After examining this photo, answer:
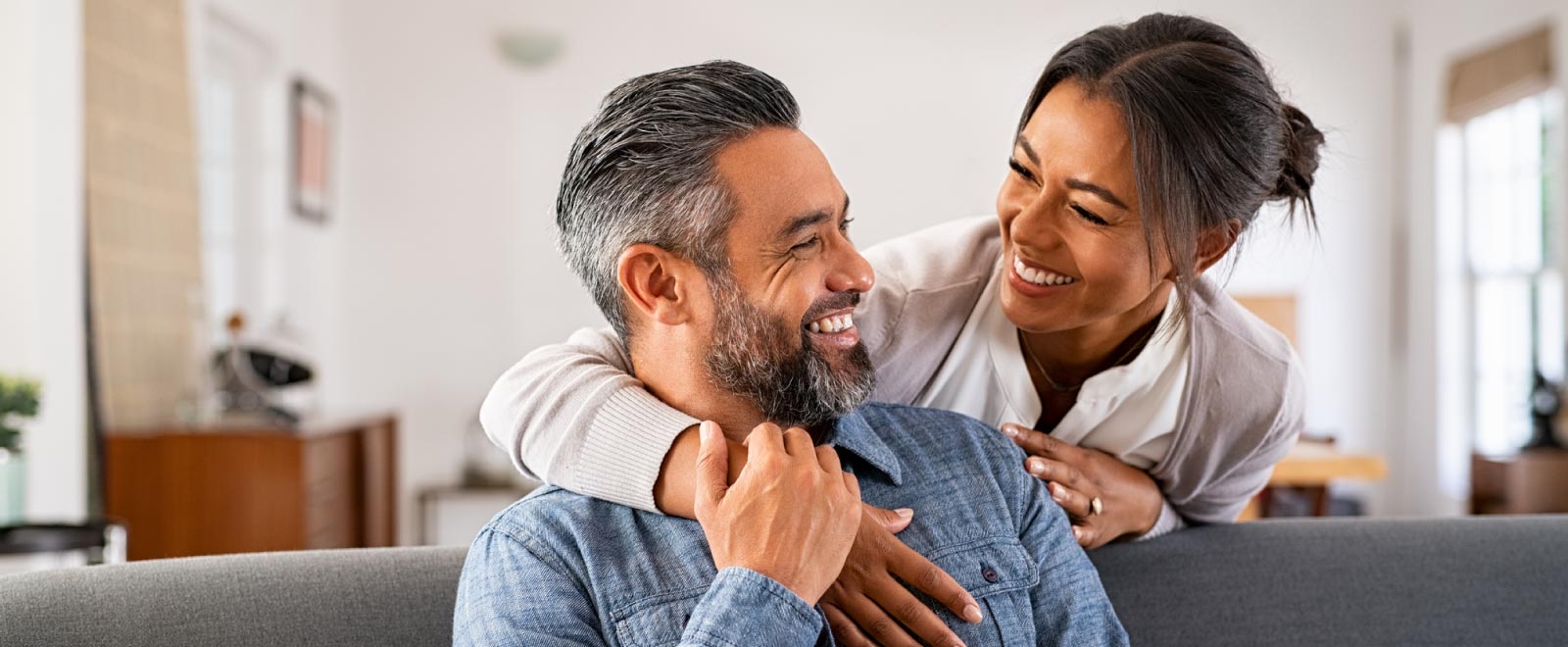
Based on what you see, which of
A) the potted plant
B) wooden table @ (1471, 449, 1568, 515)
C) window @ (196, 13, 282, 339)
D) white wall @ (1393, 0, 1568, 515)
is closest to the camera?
the potted plant

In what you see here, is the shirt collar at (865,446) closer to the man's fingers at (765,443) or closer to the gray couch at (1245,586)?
the man's fingers at (765,443)

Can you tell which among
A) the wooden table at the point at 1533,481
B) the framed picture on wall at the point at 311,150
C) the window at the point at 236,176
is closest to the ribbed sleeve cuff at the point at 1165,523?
the window at the point at 236,176

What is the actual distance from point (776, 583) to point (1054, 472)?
0.50 metres

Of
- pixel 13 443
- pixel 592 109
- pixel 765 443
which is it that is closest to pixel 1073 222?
pixel 765 443

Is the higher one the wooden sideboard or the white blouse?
the white blouse

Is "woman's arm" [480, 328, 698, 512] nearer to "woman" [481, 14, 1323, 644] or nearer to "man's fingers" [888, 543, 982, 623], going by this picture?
"woman" [481, 14, 1323, 644]

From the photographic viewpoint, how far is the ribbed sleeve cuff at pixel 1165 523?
5.66 ft

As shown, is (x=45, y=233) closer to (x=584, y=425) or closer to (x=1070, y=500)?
(x=584, y=425)

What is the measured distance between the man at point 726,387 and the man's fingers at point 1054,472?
0.03m

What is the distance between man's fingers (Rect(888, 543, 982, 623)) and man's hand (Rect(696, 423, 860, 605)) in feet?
0.35

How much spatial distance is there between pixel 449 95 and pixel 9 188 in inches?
123

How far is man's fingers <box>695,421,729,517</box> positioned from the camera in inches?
48.0

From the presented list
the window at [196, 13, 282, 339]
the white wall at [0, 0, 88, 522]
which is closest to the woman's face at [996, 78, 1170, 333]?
the white wall at [0, 0, 88, 522]

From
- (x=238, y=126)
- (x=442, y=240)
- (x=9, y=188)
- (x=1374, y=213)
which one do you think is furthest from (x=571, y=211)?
(x=1374, y=213)
